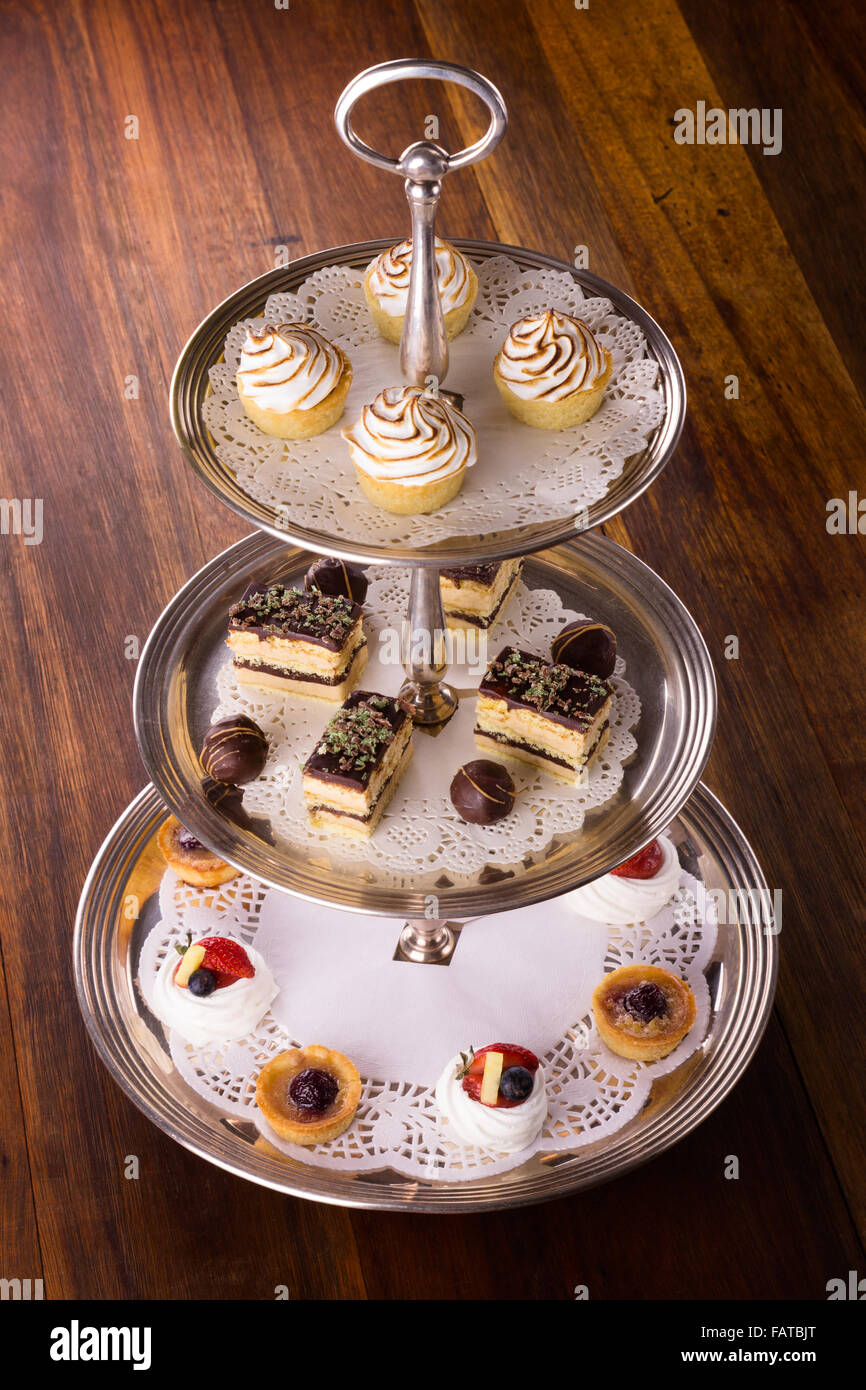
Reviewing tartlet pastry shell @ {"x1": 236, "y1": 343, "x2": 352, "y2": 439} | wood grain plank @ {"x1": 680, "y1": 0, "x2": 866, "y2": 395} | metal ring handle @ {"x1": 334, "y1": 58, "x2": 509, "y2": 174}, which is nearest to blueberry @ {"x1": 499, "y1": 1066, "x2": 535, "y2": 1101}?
tartlet pastry shell @ {"x1": 236, "y1": 343, "x2": 352, "y2": 439}

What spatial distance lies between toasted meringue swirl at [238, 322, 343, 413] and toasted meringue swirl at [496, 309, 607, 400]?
22 centimetres

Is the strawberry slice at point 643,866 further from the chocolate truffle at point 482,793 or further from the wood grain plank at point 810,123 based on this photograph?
the wood grain plank at point 810,123

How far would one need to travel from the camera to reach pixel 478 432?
5.82 ft

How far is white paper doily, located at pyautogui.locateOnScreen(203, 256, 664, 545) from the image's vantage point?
1.67 metres

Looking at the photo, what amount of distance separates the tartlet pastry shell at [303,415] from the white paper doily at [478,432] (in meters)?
0.01

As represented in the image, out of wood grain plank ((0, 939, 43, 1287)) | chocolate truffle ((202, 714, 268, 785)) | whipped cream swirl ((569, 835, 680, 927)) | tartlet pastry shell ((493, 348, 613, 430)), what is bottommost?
wood grain plank ((0, 939, 43, 1287))

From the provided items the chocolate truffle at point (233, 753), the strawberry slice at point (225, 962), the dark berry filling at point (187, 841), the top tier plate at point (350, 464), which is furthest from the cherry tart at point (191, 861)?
the top tier plate at point (350, 464)

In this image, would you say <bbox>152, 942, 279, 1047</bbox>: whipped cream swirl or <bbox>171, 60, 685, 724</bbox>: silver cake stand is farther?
<bbox>152, 942, 279, 1047</bbox>: whipped cream swirl

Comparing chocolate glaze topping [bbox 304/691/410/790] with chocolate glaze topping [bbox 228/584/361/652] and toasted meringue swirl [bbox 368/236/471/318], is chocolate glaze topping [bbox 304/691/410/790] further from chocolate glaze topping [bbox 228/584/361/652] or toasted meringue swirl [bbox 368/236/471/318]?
toasted meringue swirl [bbox 368/236/471/318]

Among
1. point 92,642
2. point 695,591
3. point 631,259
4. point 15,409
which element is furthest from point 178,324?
point 695,591

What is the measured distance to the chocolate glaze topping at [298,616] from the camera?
201 cm

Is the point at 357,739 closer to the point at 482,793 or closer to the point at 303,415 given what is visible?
the point at 482,793
